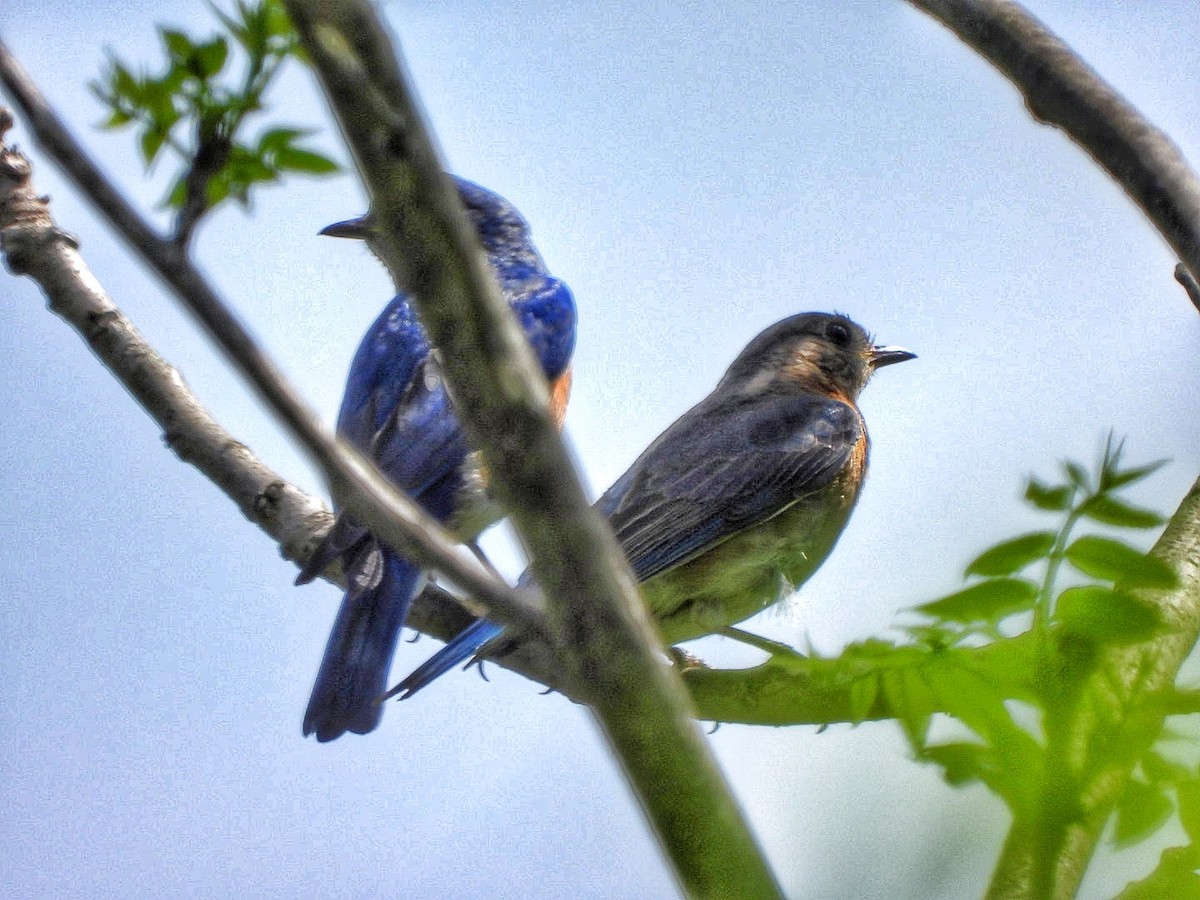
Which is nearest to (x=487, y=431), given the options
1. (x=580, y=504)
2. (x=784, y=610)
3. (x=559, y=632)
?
(x=580, y=504)

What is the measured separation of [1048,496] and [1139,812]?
0.38m

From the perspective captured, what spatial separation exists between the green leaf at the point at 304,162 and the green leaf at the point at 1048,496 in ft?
3.71

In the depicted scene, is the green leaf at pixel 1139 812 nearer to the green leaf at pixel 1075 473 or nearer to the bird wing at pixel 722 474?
the green leaf at pixel 1075 473

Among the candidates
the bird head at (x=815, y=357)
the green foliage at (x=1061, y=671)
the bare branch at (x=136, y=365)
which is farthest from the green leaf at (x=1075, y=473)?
the bird head at (x=815, y=357)

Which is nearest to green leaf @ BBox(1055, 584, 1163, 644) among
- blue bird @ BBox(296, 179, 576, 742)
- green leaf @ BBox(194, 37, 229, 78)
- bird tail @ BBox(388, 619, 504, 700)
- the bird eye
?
green leaf @ BBox(194, 37, 229, 78)

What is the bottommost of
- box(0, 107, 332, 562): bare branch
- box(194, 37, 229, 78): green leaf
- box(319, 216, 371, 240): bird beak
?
box(194, 37, 229, 78): green leaf

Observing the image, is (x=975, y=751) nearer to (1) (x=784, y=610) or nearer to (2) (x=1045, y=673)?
(2) (x=1045, y=673)

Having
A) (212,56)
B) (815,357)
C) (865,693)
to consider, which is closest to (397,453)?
(815,357)

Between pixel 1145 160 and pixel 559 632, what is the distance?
157cm

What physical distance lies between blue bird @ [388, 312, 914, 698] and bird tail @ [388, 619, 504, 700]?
3.59 feet

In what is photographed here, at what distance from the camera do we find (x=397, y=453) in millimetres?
5176

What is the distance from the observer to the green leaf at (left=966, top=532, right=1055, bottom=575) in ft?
5.29

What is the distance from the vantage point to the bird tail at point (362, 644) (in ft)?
14.3

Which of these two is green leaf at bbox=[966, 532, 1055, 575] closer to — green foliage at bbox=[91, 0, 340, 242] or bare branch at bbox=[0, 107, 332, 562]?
green foliage at bbox=[91, 0, 340, 242]
